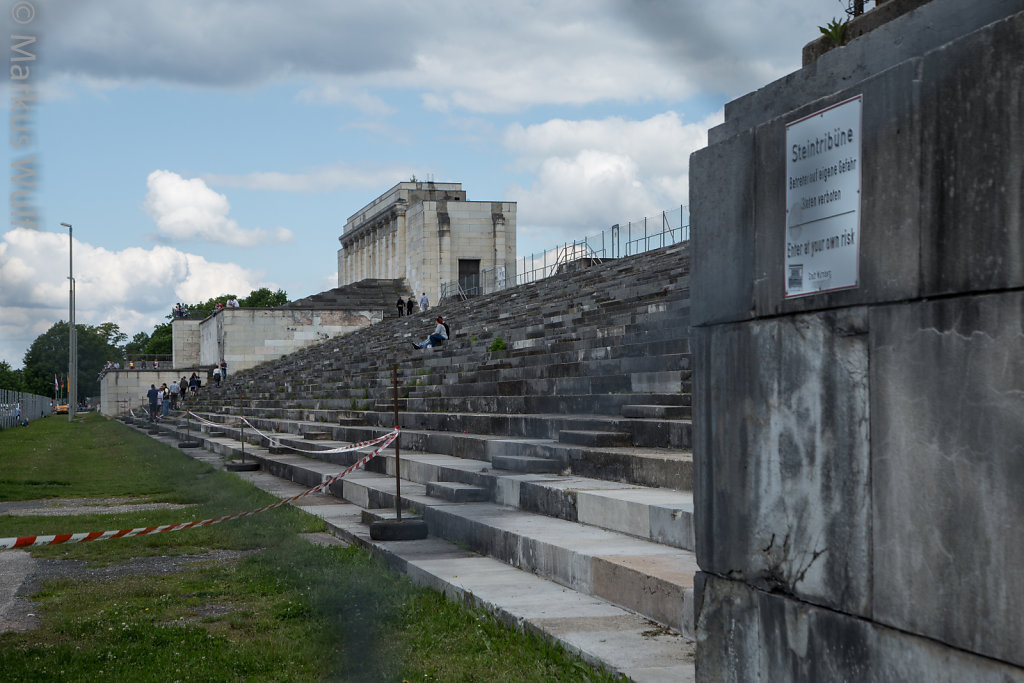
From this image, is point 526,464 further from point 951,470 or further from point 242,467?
point 242,467

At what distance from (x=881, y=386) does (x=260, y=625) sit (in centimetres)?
484

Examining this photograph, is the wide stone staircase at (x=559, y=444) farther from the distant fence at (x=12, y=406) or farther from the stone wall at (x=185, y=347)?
the stone wall at (x=185, y=347)

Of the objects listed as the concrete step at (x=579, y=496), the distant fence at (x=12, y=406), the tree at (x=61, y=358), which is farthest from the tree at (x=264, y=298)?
the concrete step at (x=579, y=496)

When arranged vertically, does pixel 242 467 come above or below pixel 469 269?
below

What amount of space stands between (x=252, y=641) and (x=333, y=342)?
38.2m

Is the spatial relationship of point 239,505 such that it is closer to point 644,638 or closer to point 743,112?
point 644,638

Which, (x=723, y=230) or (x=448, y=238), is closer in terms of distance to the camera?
(x=723, y=230)

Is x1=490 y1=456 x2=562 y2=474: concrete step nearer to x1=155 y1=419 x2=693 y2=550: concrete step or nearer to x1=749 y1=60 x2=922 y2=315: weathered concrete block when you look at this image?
x1=155 y1=419 x2=693 y2=550: concrete step

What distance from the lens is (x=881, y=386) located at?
3086 millimetres

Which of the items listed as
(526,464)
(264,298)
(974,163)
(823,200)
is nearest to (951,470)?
(974,163)

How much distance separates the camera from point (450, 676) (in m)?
4.98

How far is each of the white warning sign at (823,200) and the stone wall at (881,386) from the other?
0.04m

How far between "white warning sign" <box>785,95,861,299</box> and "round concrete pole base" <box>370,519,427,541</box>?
19.2 feet

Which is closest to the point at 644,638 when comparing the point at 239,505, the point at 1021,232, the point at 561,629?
the point at 561,629
